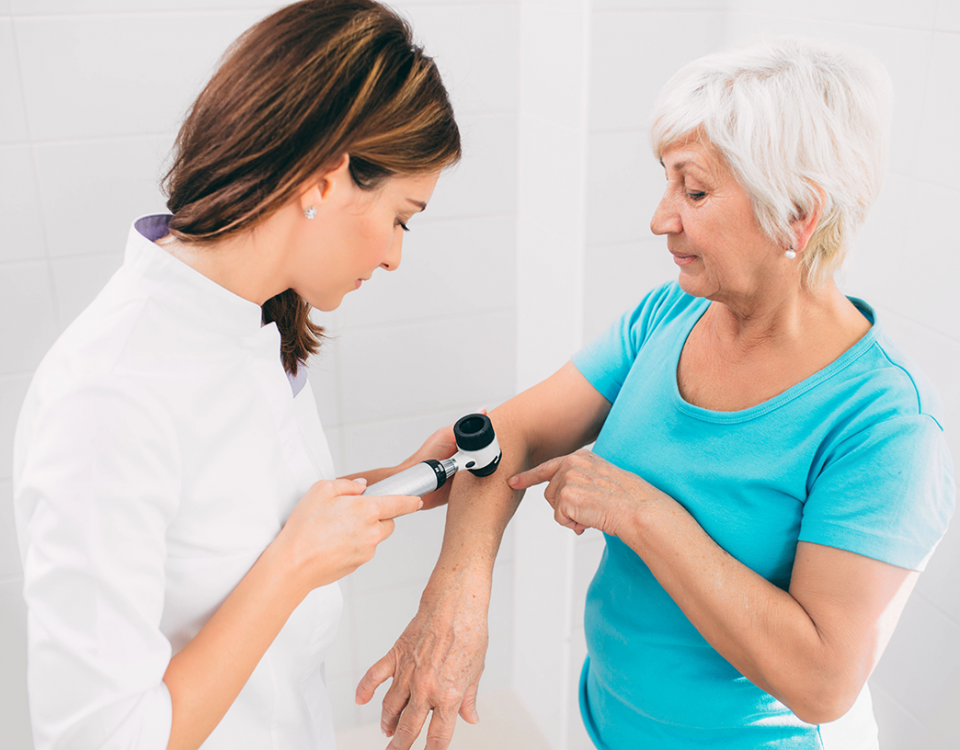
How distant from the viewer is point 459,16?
5.63 feet

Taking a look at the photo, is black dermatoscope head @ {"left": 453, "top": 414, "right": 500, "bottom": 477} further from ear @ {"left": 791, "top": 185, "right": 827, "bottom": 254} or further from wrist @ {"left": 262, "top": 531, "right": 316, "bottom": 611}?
ear @ {"left": 791, "top": 185, "right": 827, "bottom": 254}

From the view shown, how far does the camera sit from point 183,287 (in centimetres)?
86

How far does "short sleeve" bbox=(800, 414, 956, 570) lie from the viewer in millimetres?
896

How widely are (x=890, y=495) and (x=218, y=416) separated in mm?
736

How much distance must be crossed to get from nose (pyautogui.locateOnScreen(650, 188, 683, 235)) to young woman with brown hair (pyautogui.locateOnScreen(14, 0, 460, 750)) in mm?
275

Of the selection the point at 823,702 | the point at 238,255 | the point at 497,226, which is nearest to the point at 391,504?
the point at 238,255

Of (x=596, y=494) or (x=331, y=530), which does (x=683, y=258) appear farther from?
(x=331, y=530)


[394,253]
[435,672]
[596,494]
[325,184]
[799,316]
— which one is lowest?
[435,672]

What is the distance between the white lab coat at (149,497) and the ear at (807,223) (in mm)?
643

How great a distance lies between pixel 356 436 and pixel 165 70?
0.88m

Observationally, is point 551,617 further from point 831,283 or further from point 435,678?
point 831,283

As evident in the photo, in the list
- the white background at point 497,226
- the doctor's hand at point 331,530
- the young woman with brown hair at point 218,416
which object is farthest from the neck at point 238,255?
the white background at point 497,226

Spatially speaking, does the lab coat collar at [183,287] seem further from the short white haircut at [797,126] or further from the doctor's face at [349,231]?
the short white haircut at [797,126]

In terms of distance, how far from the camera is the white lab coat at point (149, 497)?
0.74 metres
